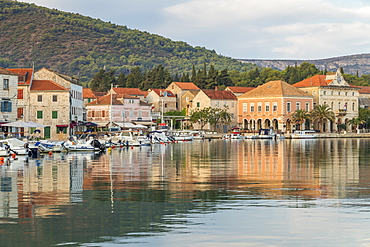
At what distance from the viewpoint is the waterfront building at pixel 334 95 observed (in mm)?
151000

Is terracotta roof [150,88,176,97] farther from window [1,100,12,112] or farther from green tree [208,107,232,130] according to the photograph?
window [1,100,12,112]

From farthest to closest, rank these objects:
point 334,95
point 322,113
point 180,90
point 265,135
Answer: point 180,90, point 334,95, point 322,113, point 265,135

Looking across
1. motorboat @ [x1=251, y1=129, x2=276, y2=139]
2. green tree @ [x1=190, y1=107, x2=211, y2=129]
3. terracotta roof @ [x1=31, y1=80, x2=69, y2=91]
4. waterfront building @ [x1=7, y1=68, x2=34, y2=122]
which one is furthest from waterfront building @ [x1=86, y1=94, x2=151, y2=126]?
waterfront building @ [x1=7, y1=68, x2=34, y2=122]

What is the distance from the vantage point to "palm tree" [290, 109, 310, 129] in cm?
A: 14000

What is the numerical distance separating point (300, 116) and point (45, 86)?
237 feet

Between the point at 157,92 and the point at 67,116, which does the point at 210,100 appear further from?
the point at 67,116

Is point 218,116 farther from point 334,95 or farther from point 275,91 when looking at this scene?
point 334,95

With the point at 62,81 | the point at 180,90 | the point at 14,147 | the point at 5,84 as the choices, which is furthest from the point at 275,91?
the point at 14,147

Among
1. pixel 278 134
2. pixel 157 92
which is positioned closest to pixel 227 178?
pixel 278 134

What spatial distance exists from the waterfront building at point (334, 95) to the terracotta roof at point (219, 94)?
17867 millimetres

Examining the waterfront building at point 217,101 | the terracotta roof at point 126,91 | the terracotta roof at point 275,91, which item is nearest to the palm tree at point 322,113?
the terracotta roof at point 275,91

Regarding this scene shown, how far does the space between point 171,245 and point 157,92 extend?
470ft

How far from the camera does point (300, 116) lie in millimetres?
139875

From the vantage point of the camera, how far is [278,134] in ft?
429
